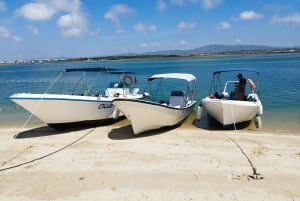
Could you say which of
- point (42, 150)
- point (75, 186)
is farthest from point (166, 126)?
point (75, 186)

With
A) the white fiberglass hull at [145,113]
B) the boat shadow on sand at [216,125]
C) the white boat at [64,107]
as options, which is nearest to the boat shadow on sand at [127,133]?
the white fiberglass hull at [145,113]

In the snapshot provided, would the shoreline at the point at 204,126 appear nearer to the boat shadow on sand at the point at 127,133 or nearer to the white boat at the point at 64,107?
the white boat at the point at 64,107

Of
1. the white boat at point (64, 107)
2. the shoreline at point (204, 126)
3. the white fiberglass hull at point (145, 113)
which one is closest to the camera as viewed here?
the white fiberglass hull at point (145, 113)

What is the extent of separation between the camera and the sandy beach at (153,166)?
7.04m

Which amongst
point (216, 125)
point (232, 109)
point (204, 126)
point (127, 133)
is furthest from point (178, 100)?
point (127, 133)

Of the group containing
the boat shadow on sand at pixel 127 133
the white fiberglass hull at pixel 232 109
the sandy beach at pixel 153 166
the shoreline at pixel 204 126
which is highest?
the white fiberglass hull at pixel 232 109

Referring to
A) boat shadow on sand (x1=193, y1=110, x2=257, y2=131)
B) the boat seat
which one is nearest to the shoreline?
boat shadow on sand (x1=193, y1=110, x2=257, y2=131)

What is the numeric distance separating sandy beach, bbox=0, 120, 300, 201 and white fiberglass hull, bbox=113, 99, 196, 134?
385 millimetres

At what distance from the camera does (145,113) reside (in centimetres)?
1156

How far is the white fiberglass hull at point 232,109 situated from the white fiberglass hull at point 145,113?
1.50m

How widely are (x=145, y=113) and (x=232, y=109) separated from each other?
3253 millimetres

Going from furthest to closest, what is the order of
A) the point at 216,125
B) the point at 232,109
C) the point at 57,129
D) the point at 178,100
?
the point at 178,100, the point at 216,125, the point at 57,129, the point at 232,109

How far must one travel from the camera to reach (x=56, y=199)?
6883 millimetres

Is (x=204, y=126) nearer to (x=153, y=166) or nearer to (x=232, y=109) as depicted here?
(x=232, y=109)
